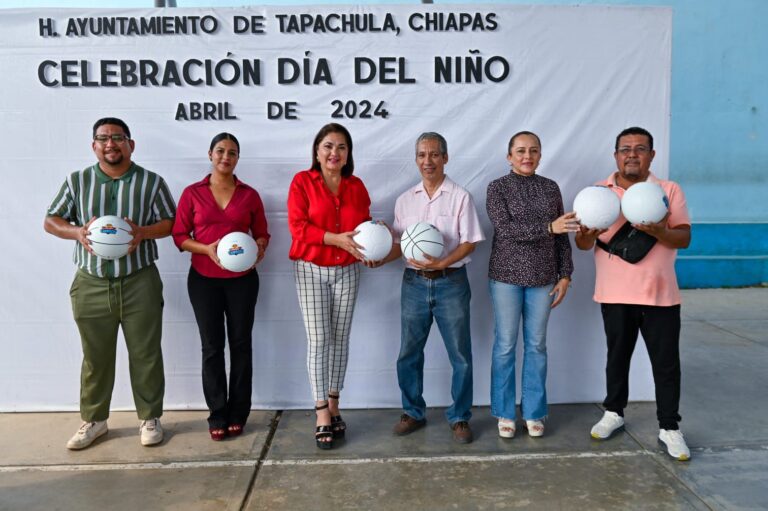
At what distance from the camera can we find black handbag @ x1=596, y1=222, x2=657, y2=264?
2766 millimetres

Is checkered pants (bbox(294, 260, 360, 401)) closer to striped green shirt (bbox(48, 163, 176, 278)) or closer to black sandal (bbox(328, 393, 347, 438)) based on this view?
black sandal (bbox(328, 393, 347, 438))

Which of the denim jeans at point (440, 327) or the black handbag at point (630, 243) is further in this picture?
the denim jeans at point (440, 327)

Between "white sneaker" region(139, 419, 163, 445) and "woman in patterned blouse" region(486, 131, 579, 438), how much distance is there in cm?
170

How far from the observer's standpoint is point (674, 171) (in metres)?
7.16

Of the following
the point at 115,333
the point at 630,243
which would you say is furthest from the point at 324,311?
the point at 630,243

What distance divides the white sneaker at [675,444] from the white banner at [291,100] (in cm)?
108

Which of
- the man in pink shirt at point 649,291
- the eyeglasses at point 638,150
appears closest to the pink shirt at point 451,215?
the man in pink shirt at point 649,291

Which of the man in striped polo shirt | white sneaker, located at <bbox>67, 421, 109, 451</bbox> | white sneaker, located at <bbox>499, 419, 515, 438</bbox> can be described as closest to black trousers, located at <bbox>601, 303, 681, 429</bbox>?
white sneaker, located at <bbox>499, 419, 515, 438</bbox>

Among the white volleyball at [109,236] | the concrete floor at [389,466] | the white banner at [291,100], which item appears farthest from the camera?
the white banner at [291,100]

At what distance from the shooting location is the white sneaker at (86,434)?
9.64ft

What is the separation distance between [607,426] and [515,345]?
62cm

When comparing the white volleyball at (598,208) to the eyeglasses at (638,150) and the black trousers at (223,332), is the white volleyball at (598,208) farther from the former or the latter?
the black trousers at (223,332)

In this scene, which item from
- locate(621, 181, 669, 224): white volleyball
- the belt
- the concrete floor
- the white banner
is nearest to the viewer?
the concrete floor

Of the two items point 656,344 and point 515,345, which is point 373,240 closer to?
point 515,345
